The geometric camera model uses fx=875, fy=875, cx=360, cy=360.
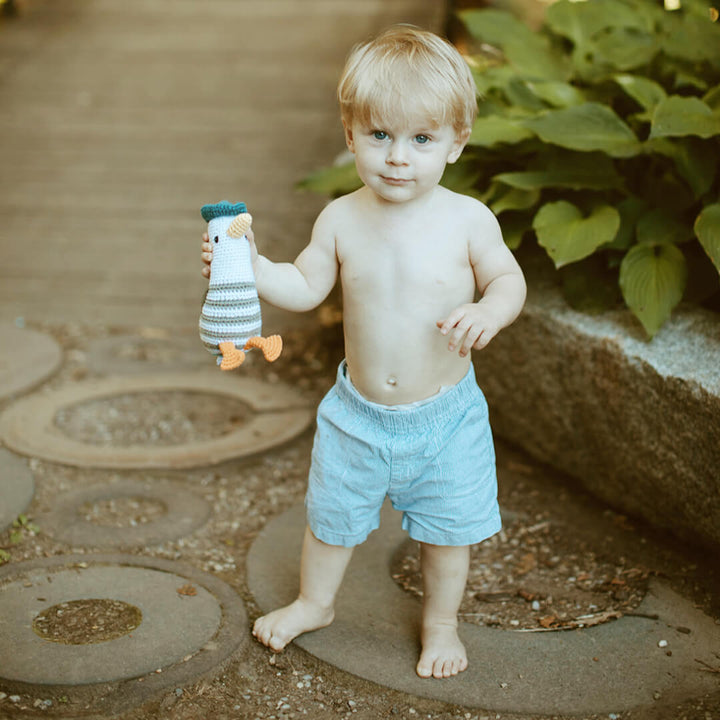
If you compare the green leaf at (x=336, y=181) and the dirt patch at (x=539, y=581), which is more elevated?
the green leaf at (x=336, y=181)

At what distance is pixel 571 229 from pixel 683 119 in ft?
1.45

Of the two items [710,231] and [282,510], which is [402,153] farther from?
[282,510]

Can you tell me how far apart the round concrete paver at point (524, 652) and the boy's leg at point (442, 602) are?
0.05 meters

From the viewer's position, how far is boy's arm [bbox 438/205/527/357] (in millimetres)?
1711

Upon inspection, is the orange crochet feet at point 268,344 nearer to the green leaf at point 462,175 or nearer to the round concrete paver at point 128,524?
the round concrete paver at point 128,524

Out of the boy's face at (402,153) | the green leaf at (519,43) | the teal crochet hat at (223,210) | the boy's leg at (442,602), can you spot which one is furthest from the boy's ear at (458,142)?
the green leaf at (519,43)

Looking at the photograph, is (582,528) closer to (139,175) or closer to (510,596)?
(510,596)

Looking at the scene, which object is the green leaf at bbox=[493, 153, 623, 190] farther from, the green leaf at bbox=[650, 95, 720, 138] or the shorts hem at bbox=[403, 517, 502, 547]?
the shorts hem at bbox=[403, 517, 502, 547]

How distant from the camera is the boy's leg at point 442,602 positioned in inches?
78.5

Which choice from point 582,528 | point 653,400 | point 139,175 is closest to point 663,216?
A: point 653,400

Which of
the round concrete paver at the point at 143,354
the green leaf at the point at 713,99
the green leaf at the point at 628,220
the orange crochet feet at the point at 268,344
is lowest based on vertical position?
the round concrete paver at the point at 143,354

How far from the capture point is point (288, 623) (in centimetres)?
206

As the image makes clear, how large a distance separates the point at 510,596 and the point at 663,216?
4.31 ft

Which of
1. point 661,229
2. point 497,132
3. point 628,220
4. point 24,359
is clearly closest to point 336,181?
point 497,132
